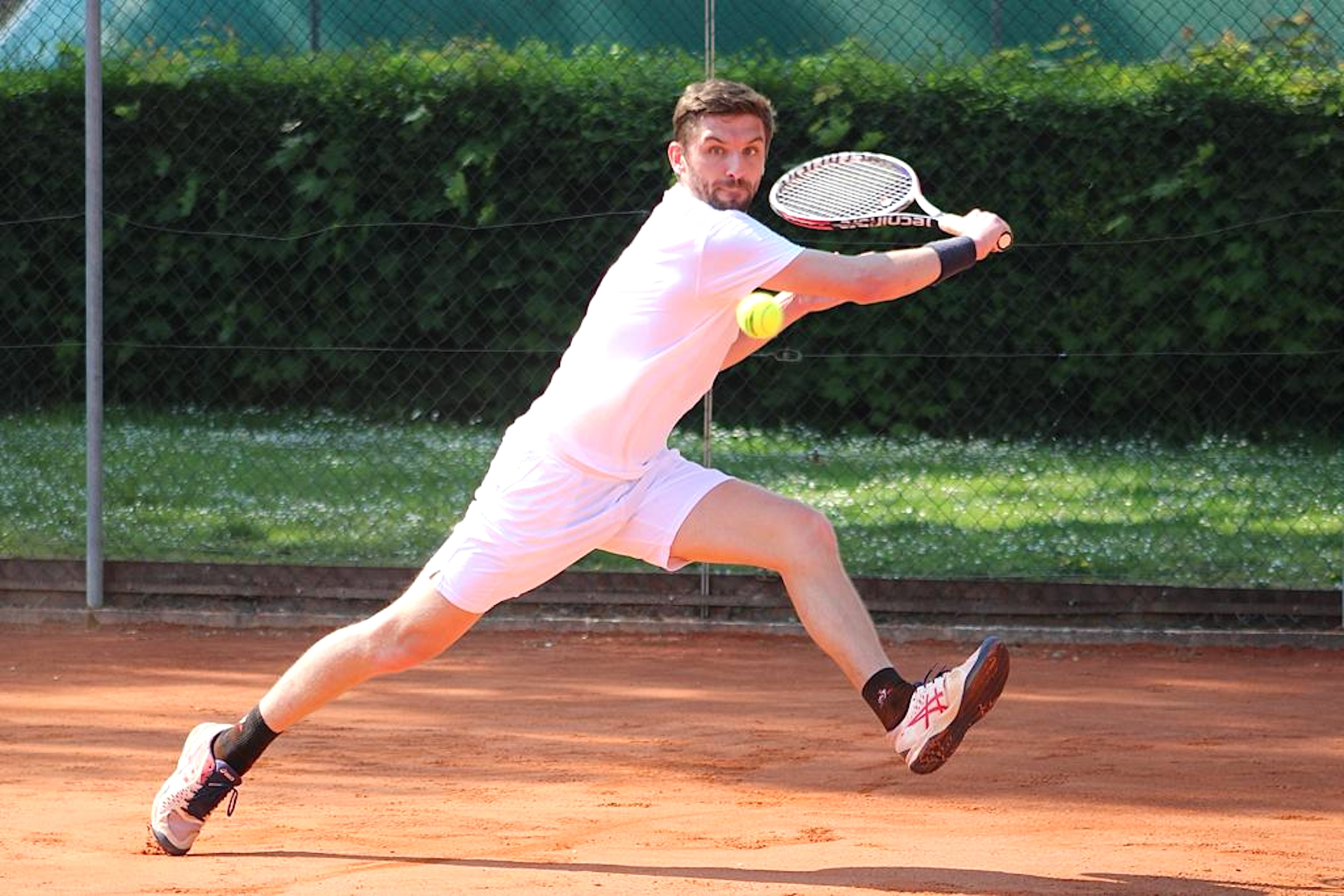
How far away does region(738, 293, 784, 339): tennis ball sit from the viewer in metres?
3.97

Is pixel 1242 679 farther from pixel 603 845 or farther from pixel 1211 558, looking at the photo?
pixel 603 845

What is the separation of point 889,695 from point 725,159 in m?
1.24

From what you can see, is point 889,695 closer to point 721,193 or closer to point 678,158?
point 721,193

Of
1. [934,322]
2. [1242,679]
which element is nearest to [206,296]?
[934,322]

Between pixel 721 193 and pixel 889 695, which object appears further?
pixel 721 193

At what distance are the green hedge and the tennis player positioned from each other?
4167mm

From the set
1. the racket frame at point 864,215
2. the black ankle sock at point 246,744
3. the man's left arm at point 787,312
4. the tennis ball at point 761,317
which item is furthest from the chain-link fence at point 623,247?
the tennis ball at point 761,317

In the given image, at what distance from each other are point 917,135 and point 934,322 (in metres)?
1.04

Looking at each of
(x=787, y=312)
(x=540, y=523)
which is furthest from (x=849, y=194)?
(x=540, y=523)

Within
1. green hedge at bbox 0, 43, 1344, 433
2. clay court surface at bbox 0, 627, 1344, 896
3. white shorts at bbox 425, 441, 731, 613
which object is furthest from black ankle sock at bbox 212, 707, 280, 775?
green hedge at bbox 0, 43, 1344, 433

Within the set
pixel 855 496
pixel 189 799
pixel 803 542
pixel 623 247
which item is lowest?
pixel 855 496

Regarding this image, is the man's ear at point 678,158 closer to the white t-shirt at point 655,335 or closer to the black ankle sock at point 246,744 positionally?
the white t-shirt at point 655,335

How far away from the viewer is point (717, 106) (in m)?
4.27

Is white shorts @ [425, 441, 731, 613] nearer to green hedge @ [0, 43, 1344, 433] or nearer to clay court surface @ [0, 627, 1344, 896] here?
clay court surface @ [0, 627, 1344, 896]
